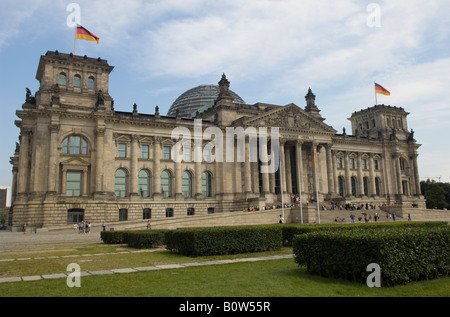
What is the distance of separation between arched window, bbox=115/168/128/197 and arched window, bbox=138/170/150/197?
7.72 ft

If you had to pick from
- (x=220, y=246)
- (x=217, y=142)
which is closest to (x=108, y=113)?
(x=217, y=142)

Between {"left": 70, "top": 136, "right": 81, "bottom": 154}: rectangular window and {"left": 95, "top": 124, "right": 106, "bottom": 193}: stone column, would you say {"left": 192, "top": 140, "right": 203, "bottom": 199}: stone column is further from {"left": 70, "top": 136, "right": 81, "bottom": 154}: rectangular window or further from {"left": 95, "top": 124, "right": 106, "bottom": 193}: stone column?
{"left": 70, "top": 136, "right": 81, "bottom": 154}: rectangular window

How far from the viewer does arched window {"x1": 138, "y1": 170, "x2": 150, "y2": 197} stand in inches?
2441

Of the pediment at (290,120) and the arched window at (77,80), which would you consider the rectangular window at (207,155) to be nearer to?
the pediment at (290,120)

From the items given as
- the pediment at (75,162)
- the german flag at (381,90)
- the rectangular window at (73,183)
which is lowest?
the rectangular window at (73,183)

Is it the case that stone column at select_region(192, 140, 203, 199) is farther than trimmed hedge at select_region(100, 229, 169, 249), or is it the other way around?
stone column at select_region(192, 140, 203, 199)

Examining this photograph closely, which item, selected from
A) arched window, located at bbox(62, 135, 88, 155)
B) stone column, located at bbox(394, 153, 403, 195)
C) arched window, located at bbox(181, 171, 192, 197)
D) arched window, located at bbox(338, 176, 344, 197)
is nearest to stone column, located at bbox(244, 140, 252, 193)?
arched window, located at bbox(181, 171, 192, 197)

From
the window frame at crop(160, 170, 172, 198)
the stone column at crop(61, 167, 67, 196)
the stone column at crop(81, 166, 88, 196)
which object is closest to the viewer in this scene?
the stone column at crop(61, 167, 67, 196)

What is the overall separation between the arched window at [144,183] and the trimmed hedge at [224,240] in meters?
38.0

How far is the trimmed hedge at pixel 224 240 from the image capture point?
22062 millimetres

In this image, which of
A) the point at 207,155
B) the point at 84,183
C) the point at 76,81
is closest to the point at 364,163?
the point at 207,155

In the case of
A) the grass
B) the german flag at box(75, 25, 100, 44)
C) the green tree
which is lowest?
the grass

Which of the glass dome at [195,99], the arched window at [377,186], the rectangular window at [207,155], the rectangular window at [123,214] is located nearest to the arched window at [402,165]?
the arched window at [377,186]

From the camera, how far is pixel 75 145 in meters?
57.2
